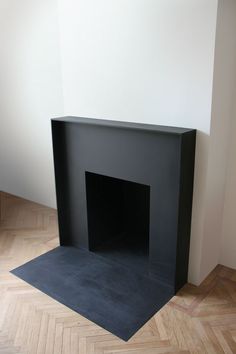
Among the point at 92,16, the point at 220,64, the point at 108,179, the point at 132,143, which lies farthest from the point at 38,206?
the point at 220,64

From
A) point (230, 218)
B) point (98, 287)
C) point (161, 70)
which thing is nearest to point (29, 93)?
point (161, 70)

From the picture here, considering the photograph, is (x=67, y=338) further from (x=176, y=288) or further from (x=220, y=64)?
(x=220, y=64)

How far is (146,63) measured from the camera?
2.42 meters

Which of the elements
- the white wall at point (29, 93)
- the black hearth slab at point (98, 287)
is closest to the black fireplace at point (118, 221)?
the black hearth slab at point (98, 287)

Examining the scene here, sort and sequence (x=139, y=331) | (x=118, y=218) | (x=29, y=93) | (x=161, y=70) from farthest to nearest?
(x=29, y=93), (x=118, y=218), (x=161, y=70), (x=139, y=331)

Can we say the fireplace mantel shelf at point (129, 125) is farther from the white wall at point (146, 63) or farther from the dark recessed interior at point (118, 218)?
the dark recessed interior at point (118, 218)

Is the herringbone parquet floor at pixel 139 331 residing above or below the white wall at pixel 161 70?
below

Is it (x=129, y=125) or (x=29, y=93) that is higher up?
(x=29, y=93)

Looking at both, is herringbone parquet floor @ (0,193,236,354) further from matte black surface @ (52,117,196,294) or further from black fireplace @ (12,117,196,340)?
matte black surface @ (52,117,196,294)

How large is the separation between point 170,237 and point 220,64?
1254 millimetres

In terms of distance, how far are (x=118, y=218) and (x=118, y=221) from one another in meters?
0.04

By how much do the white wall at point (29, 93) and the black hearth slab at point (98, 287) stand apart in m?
1.32

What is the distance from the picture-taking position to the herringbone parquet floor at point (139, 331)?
2.01m

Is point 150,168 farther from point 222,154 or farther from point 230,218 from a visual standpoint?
point 230,218
